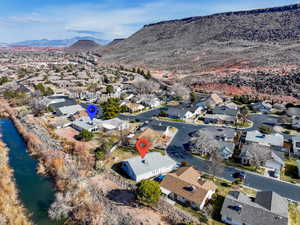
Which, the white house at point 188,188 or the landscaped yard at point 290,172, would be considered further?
the landscaped yard at point 290,172

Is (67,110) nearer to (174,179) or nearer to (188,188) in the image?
(174,179)

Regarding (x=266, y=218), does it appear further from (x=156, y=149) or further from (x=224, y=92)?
(x=224, y=92)

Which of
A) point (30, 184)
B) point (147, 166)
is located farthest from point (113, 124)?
point (30, 184)

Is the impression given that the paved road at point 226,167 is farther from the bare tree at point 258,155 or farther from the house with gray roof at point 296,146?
the house with gray roof at point 296,146

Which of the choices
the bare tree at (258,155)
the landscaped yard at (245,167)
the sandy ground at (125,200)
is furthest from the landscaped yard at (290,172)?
the sandy ground at (125,200)

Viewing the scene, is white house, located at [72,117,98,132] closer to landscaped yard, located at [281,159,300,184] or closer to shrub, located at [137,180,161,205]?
shrub, located at [137,180,161,205]

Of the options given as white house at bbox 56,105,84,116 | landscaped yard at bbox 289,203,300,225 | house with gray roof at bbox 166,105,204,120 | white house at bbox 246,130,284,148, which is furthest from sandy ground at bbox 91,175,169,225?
white house at bbox 56,105,84,116

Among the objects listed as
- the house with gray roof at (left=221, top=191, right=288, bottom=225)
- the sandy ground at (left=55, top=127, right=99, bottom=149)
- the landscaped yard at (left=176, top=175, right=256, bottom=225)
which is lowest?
the sandy ground at (left=55, top=127, right=99, bottom=149)
